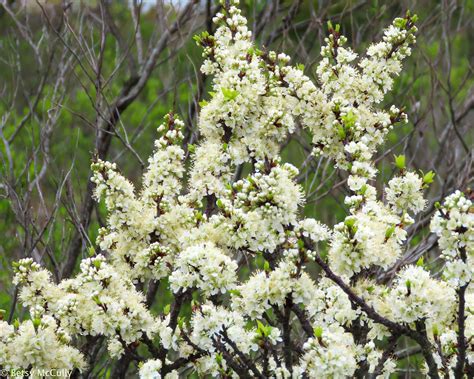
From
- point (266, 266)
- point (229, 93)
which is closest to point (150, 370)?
point (266, 266)

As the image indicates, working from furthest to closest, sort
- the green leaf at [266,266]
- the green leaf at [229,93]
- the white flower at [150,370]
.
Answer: the green leaf at [229,93], the white flower at [150,370], the green leaf at [266,266]

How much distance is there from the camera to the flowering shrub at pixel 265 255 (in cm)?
341

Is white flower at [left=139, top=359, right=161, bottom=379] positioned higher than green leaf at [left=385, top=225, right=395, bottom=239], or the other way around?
green leaf at [left=385, top=225, right=395, bottom=239]

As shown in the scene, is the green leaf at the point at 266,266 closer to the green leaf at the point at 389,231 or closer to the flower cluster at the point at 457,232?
the green leaf at the point at 389,231

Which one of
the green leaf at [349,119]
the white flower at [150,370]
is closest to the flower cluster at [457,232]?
the green leaf at [349,119]

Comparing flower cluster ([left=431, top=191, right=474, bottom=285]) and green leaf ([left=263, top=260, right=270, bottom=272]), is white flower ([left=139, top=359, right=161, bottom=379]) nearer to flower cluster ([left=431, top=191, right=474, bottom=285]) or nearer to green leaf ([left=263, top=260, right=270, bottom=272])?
green leaf ([left=263, top=260, right=270, bottom=272])

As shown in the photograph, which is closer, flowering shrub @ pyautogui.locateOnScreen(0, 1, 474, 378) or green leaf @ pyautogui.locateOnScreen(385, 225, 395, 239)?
flowering shrub @ pyautogui.locateOnScreen(0, 1, 474, 378)

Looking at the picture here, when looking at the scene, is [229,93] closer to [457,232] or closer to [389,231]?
[389,231]

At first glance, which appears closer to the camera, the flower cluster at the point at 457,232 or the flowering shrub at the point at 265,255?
the flower cluster at the point at 457,232

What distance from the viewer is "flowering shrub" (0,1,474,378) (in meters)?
3.41

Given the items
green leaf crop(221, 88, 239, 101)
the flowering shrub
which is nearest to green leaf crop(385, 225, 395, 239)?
the flowering shrub

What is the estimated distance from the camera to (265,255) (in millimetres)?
3736

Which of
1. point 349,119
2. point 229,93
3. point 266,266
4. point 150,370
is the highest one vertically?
point 229,93

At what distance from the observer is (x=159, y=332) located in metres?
4.07
